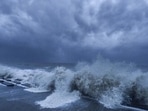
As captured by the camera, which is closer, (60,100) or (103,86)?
(60,100)

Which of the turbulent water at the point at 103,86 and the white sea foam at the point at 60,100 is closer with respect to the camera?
the white sea foam at the point at 60,100

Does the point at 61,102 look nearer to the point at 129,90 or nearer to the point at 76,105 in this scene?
the point at 76,105

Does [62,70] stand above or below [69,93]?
above

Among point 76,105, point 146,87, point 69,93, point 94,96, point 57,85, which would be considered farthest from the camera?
point 57,85

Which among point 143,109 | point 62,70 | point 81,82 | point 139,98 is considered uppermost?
point 62,70

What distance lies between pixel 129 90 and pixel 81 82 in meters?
3.12

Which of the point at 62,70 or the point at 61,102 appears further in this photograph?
the point at 62,70

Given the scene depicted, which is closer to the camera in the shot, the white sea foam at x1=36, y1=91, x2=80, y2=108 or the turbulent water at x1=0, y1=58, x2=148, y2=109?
the white sea foam at x1=36, y1=91, x2=80, y2=108

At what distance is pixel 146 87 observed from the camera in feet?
30.6

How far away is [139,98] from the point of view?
30.1 feet

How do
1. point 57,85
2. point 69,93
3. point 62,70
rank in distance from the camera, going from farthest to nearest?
point 62,70 < point 57,85 < point 69,93

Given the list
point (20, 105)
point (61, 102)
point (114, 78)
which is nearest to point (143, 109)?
point (114, 78)

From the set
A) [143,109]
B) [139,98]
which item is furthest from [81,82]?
[143,109]

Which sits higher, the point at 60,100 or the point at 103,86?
the point at 103,86
